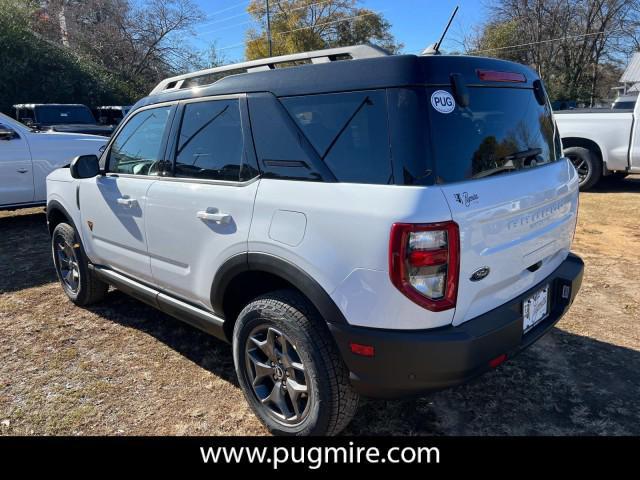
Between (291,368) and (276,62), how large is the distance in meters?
1.59

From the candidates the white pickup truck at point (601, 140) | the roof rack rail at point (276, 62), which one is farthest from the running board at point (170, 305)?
the white pickup truck at point (601, 140)

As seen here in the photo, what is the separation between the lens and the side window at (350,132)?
2.02 metres

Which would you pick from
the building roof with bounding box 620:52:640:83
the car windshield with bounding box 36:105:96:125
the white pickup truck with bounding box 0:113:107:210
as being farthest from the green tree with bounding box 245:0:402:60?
the white pickup truck with bounding box 0:113:107:210

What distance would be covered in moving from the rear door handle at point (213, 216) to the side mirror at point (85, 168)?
132 cm

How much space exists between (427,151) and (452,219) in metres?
0.29

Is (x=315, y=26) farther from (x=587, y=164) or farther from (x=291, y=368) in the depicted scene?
(x=291, y=368)

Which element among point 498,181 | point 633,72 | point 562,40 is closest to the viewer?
point 498,181

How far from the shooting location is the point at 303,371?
230cm

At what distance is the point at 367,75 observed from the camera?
2072mm

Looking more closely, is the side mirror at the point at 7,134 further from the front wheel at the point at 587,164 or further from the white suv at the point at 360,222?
the front wheel at the point at 587,164

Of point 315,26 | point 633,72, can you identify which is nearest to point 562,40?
point 633,72

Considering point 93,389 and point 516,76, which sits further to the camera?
point 93,389
